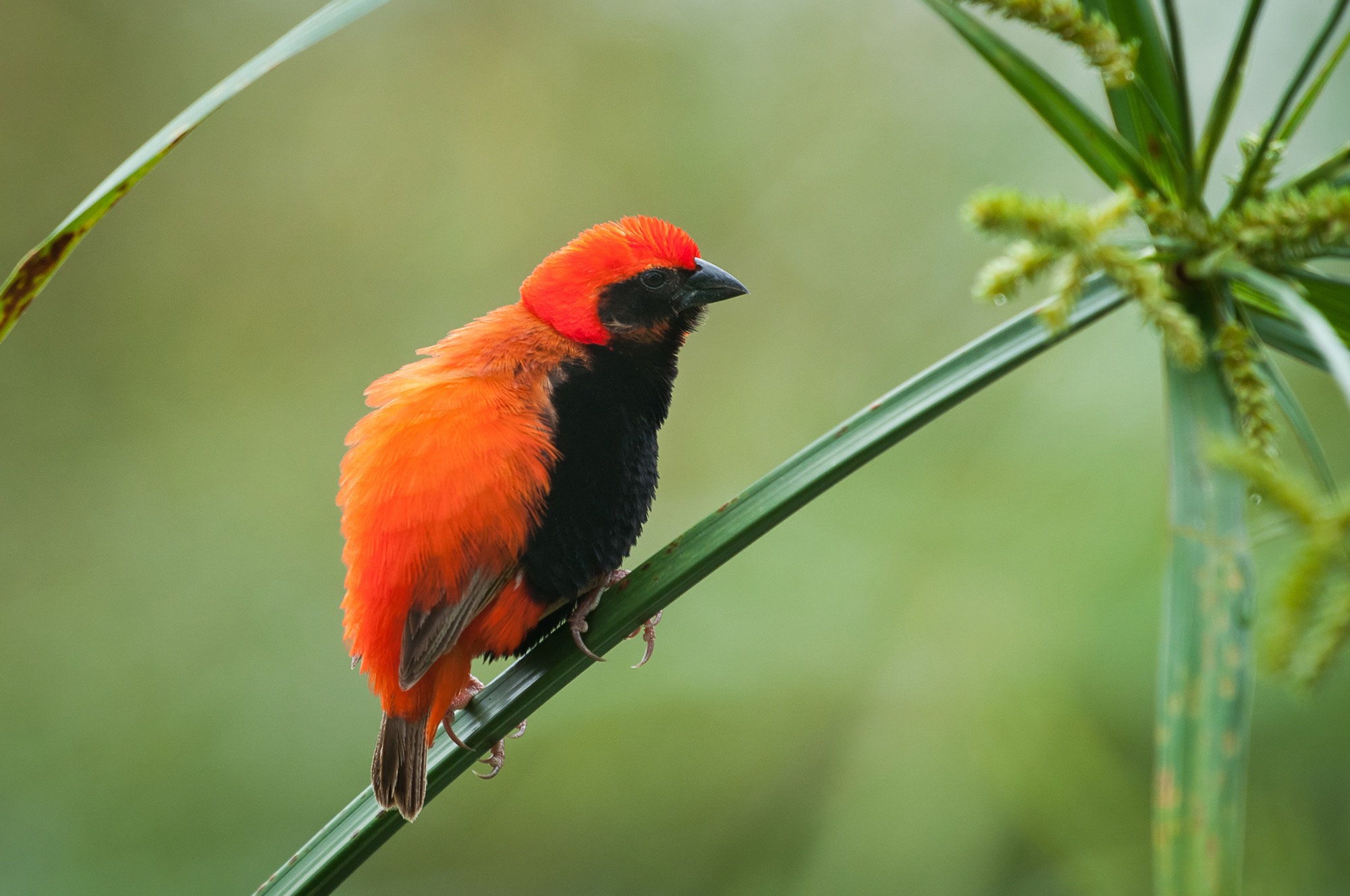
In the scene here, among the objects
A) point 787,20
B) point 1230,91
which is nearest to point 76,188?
point 787,20

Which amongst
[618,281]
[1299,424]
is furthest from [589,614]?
[1299,424]

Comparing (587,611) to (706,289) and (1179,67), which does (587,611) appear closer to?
(706,289)

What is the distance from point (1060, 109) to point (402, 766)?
51.7 inches

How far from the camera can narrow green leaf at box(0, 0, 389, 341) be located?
1.00 metres

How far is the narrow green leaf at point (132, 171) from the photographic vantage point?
1.00 m

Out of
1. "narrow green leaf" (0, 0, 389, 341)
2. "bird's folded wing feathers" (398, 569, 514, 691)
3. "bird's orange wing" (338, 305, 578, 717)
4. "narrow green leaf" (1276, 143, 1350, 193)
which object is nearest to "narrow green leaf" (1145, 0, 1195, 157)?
"narrow green leaf" (1276, 143, 1350, 193)

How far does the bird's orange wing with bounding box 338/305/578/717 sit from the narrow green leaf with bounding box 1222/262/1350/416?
113cm

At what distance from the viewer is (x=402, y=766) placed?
1512mm

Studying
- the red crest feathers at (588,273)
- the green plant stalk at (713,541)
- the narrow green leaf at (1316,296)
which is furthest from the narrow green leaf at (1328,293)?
the red crest feathers at (588,273)

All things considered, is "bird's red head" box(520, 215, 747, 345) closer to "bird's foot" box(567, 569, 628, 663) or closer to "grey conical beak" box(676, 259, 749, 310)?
"grey conical beak" box(676, 259, 749, 310)

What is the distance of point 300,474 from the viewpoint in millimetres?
5250

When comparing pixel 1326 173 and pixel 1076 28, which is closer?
pixel 1076 28

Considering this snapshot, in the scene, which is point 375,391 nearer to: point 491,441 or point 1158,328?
point 491,441

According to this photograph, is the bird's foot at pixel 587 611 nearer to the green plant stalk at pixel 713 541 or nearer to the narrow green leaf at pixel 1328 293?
the green plant stalk at pixel 713 541
